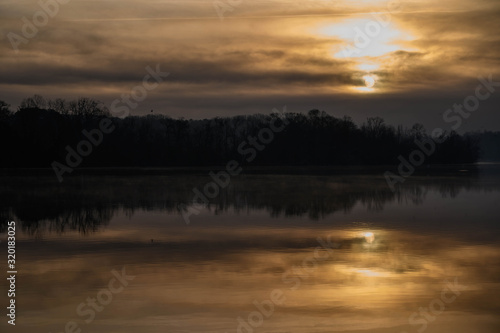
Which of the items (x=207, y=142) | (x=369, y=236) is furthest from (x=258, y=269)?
(x=207, y=142)

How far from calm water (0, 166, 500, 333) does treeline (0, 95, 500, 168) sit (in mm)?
54027

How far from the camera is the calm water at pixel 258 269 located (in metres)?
10.4

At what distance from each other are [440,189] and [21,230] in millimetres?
24543

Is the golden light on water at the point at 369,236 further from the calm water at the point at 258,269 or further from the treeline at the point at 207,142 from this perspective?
the treeline at the point at 207,142

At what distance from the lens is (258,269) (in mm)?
13977

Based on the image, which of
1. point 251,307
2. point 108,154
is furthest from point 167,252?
point 108,154

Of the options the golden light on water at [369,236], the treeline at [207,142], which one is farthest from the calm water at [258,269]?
the treeline at [207,142]

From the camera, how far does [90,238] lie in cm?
1855

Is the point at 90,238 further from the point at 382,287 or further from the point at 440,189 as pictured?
the point at 440,189

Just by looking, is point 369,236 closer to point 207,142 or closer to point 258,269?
point 258,269

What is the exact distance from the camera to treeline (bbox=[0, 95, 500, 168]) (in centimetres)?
7831

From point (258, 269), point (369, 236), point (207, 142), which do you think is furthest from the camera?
point (207, 142)

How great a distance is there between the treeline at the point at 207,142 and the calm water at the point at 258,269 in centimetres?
5403

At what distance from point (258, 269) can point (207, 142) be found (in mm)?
95307
